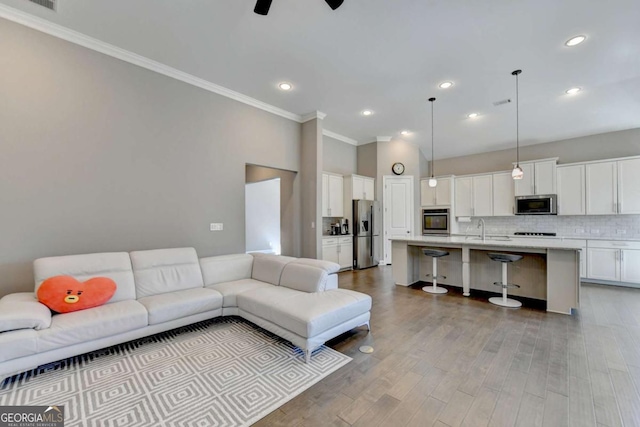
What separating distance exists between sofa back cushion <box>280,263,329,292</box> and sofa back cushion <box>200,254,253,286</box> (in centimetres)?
75

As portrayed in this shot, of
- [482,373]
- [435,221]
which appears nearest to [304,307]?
[482,373]

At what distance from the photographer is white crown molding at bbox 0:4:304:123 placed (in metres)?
2.80

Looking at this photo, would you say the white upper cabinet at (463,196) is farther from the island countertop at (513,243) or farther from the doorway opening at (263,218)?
the doorway opening at (263,218)

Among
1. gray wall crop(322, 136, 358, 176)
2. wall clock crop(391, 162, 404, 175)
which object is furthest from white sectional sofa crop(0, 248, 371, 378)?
wall clock crop(391, 162, 404, 175)

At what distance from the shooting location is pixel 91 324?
2273 mm

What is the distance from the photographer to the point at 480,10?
2645 mm

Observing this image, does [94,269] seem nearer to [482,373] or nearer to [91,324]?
[91,324]

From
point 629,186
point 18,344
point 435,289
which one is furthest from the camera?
point 629,186

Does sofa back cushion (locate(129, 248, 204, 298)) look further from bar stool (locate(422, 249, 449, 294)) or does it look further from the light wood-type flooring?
bar stool (locate(422, 249, 449, 294))

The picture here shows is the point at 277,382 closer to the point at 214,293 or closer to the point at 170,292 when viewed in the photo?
the point at 214,293

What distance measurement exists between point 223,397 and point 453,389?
169 centimetres

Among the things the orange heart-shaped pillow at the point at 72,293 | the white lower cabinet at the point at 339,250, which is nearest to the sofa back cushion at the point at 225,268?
the orange heart-shaped pillow at the point at 72,293

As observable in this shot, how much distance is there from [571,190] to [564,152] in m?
1.00

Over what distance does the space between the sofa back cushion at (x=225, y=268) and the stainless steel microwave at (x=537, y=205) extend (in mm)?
5915
